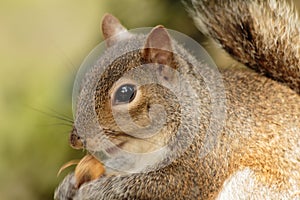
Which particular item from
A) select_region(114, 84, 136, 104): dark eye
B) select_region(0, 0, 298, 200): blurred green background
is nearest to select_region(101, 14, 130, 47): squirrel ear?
select_region(114, 84, 136, 104): dark eye

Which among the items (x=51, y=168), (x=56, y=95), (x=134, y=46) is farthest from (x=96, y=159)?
(x=51, y=168)

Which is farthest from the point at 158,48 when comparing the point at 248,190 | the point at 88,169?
the point at 248,190

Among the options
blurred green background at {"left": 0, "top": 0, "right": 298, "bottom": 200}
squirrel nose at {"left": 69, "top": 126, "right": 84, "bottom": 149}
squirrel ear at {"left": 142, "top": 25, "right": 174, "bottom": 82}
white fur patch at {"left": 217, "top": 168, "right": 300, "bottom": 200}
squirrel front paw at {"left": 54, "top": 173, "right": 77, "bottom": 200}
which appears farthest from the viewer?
blurred green background at {"left": 0, "top": 0, "right": 298, "bottom": 200}

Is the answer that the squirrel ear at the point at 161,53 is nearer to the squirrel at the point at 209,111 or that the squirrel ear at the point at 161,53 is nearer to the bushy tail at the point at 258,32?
the squirrel at the point at 209,111

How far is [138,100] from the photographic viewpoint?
2.21 metres

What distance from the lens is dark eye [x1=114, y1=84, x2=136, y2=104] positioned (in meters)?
2.18

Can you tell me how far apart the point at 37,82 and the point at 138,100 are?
5.87ft

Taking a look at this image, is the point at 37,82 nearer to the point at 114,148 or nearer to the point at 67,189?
the point at 67,189

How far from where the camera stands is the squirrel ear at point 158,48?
7.30 feet

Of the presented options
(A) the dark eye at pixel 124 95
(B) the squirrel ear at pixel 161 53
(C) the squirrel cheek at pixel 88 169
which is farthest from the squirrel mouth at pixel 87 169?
(B) the squirrel ear at pixel 161 53

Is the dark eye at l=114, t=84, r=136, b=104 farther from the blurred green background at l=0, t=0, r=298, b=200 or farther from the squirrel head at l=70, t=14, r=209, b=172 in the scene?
the blurred green background at l=0, t=0, r=298, b=200

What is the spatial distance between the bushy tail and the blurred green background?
3.53ft

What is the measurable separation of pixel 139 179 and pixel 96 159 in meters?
0.18

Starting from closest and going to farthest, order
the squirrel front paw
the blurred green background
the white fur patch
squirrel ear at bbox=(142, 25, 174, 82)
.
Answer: squirrel ear at bbox=(142, 25, 174, 82)
the white fur patch
the squirrel front paw
the blurred green background
